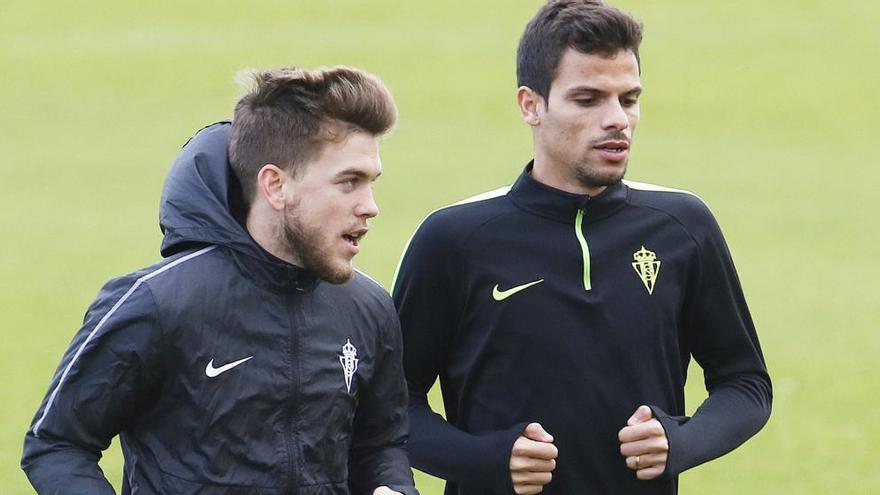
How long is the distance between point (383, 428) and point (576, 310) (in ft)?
2.20

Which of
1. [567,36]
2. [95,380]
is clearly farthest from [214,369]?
[567,36]

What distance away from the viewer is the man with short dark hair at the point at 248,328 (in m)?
3.85

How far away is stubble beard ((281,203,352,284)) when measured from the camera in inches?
158

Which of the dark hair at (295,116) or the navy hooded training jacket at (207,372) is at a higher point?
the dark hair at (295,116)

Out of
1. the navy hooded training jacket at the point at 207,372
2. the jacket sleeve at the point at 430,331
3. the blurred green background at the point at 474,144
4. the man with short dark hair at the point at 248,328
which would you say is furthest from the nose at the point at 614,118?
the blurred green background at the point at 474,144

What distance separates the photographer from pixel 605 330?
4590mm

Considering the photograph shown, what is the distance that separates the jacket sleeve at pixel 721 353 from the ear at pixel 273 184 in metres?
1.31

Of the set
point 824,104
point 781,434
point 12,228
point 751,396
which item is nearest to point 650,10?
point 824,104

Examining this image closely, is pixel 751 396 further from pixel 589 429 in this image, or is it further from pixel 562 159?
pixel 562 159

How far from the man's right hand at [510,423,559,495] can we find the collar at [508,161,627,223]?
61 centimetres

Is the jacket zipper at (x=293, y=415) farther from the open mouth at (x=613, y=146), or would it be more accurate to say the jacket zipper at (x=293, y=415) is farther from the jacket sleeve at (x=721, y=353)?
the jacket sleeve at (x=721, y=353)

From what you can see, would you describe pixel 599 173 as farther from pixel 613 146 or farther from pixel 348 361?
pixel 348 361

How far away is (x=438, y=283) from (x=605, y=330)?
484mm

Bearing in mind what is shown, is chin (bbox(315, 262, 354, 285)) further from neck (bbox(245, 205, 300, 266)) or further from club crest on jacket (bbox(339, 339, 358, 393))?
club crest on jacket (bbox(339, 339, 358, 393))
